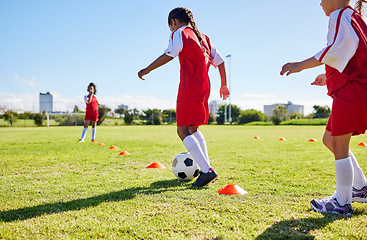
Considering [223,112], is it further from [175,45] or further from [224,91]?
[175,45]

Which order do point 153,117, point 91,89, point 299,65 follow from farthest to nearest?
point 153,117
point 91,89
point 299,65

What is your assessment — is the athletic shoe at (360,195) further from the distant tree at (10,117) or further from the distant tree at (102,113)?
the distant tree at (10,117)

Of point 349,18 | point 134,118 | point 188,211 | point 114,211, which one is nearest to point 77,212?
point 114,211

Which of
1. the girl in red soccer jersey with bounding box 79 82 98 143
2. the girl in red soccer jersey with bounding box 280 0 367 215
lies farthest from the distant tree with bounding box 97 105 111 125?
the girl in red soccer jersey with bounding box 280 0 367 215

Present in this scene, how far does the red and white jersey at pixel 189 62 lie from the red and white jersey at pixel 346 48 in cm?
145

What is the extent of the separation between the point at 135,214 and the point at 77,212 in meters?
0.53

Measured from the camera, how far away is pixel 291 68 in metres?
2.67

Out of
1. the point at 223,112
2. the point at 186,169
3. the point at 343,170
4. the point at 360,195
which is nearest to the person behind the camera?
the point at 343,170

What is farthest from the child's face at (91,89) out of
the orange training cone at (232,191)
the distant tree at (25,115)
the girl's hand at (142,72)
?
the distant tree at (25,115)

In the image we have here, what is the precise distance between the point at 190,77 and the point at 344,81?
5.56 feet

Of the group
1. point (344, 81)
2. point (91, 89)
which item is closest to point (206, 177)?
point (344, 81)

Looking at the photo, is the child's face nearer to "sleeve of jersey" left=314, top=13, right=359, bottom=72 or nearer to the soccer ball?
the soccer ball

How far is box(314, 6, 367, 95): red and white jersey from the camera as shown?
7.73 feet

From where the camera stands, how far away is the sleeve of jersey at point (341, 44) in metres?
2.35
